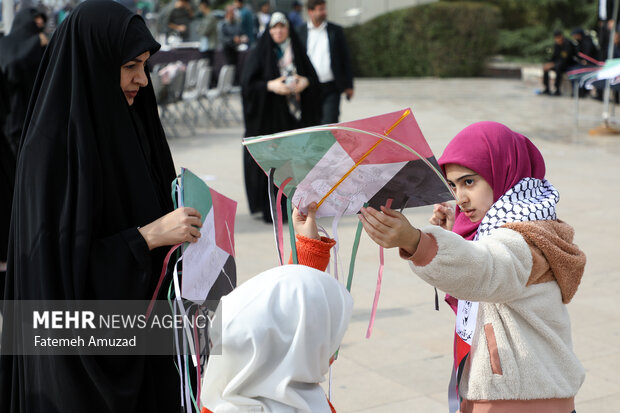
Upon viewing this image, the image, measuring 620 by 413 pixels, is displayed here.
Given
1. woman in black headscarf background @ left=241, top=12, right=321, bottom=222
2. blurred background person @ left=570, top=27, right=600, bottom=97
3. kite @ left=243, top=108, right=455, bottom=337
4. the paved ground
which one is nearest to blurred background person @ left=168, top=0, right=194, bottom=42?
the paved ground

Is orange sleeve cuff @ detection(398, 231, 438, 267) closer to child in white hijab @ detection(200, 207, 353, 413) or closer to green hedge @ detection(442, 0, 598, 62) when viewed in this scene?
child in white hijab @ detection(200, 207, 353, 413)

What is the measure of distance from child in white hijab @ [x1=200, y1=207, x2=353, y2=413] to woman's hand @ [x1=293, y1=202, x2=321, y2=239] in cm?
45

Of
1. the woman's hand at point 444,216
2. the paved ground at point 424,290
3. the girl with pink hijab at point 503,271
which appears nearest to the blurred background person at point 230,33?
the paved ground at point 424,290

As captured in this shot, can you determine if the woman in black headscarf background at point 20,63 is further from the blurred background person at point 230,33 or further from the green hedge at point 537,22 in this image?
the green hedge at point 537,22

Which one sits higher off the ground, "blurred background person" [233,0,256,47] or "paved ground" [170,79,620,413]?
"blurred background person" [233,0,256,47]

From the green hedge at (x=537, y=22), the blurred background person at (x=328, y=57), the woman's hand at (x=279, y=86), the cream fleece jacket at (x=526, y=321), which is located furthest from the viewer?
the green hedge at (x=537, y=22)

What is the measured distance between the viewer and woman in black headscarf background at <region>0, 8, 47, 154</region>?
5.74 meters

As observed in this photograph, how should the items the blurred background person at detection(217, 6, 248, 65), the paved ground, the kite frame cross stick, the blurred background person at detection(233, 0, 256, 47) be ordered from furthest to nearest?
the blurred background person at detection(233, 0, 256, 47), the blurred background person at detection(217, 6, 248, 65), the paved ground, the kite frame cross stick

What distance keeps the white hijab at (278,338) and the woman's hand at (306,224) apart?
1.49 ft

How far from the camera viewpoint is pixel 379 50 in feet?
80.5

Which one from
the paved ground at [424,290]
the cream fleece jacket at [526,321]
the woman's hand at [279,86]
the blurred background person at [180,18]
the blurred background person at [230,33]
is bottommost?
the paved ground at [424,290]

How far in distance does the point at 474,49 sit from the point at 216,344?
911 inches

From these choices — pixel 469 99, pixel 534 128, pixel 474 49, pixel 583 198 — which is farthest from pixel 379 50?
pixel 583 198

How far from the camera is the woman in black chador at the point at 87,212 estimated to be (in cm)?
218
